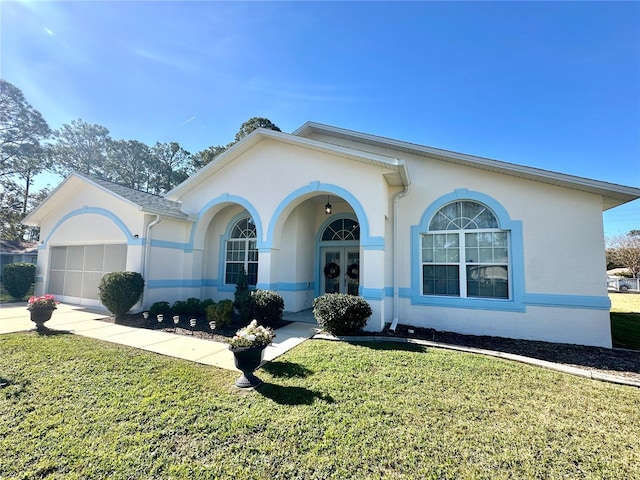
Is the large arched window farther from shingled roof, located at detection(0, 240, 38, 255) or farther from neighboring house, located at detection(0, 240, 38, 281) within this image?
shingled roof, located at detection(0, 240, 38, 255)

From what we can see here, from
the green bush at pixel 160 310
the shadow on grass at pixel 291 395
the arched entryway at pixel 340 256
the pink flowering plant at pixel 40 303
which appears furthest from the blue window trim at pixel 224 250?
the shadow on grass at pixel 291 395

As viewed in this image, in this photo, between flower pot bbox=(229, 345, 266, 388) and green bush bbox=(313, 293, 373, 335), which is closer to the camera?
flower pot bbox=(229, 345, 266, 388)

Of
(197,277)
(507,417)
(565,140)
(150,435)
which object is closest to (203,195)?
(197,277)

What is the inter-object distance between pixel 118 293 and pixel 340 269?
777 cm

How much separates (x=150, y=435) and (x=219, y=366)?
2.08 metres

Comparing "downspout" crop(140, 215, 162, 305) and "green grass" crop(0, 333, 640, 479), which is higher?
"downspout" crop(140, 215, 162, 305)

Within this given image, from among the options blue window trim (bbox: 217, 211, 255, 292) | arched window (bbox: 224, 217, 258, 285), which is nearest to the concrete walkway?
arched window (bbox: 224, 217, 258, 285)

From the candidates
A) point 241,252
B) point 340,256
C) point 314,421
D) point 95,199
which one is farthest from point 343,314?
point 95,199

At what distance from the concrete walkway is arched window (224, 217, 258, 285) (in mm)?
3735

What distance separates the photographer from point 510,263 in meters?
8.05

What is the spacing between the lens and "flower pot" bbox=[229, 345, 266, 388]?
14.5ft

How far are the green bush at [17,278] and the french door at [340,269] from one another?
14.2 m

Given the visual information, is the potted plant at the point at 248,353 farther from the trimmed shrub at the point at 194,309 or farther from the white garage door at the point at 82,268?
the white garage door at the point at 82,268

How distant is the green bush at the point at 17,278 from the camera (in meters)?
13.2
